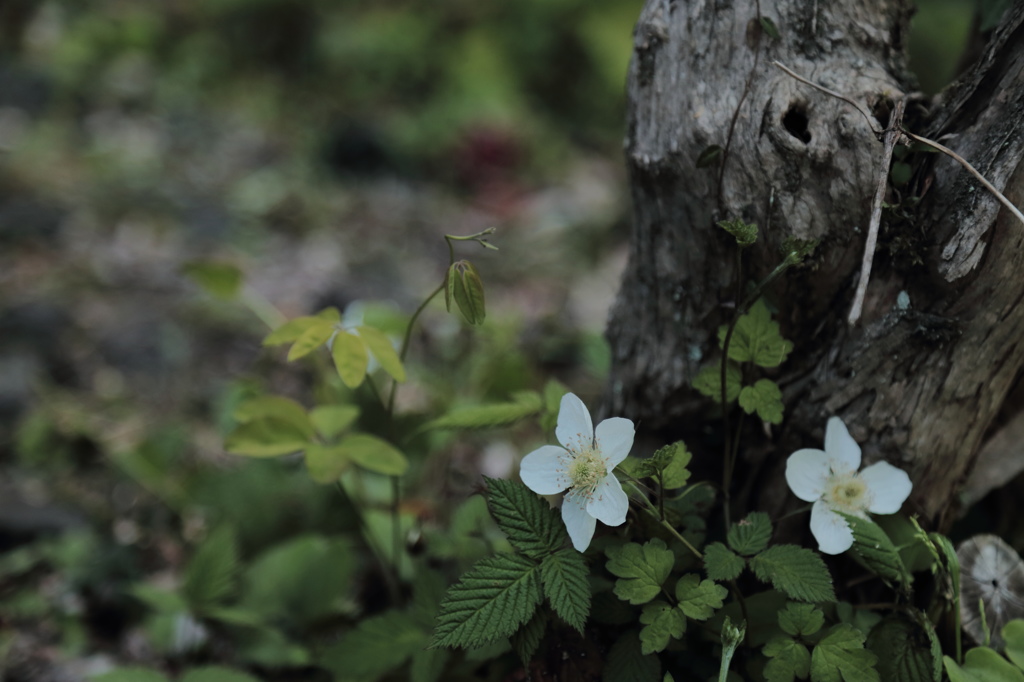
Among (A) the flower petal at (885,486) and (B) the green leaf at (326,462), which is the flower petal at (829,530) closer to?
(A) the flower petal at (885,486)

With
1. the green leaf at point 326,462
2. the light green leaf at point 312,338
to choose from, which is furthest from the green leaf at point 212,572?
the light green leaf at point 312,338

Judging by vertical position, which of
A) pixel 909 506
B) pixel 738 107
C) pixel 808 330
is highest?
pixel 738 107

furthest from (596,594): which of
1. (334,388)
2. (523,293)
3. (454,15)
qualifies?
(454,15)

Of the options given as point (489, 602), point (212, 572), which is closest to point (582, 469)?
point (489, 602)

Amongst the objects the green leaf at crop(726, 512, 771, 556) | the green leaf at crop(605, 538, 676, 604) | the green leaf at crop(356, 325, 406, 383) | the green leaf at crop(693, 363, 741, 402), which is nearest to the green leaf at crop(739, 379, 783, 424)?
the green leaf at crop(693, 363, 741, 402)

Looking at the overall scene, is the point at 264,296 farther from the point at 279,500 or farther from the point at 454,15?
the point at 454,15

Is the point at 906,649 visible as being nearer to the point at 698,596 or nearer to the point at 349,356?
the point at 698,596

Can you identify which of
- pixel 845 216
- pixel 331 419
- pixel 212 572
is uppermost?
pixel 845 216
